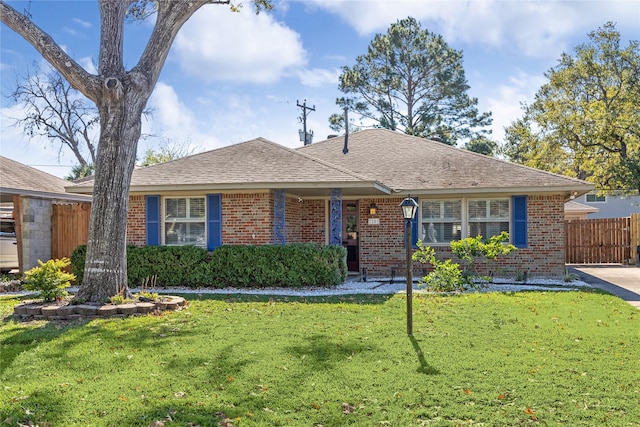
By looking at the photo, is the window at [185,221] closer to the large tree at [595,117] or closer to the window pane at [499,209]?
the window pane at [499,209]

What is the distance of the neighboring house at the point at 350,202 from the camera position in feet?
42.5

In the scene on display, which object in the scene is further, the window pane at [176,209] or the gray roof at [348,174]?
the window pane at [176,209]

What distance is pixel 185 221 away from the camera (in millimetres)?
13594

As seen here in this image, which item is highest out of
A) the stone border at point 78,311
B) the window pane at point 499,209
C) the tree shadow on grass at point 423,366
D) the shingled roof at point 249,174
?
the shingled roof at point 249,174

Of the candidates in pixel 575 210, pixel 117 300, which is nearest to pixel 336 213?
pixel 117 300

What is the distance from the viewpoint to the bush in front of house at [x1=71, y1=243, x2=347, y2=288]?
12.0 metres

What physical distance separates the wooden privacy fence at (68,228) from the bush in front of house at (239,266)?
1.93 m

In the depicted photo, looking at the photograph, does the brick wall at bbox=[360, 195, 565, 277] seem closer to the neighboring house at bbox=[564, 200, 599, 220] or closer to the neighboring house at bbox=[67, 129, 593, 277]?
the neighboring house at bbox=[67, 129, 593, 277]

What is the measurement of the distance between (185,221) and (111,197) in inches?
175

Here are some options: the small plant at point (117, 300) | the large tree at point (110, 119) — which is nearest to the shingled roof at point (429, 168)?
the large tree at point (110, 119)

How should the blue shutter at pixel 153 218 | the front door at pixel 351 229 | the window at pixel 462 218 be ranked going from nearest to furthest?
the blue shutter at pixel 153 218 → the window at pixel 462 218 → the front door at pixel 351 229

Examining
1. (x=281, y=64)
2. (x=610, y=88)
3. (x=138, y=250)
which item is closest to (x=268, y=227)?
(x=138, y=250)

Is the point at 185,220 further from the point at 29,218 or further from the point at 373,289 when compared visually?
Result: the point at 373,289

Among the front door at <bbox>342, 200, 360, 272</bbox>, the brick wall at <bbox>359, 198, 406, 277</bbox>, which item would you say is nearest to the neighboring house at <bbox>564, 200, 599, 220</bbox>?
the brick wall at <bbox>359, 198, 406, 277</bbox>
